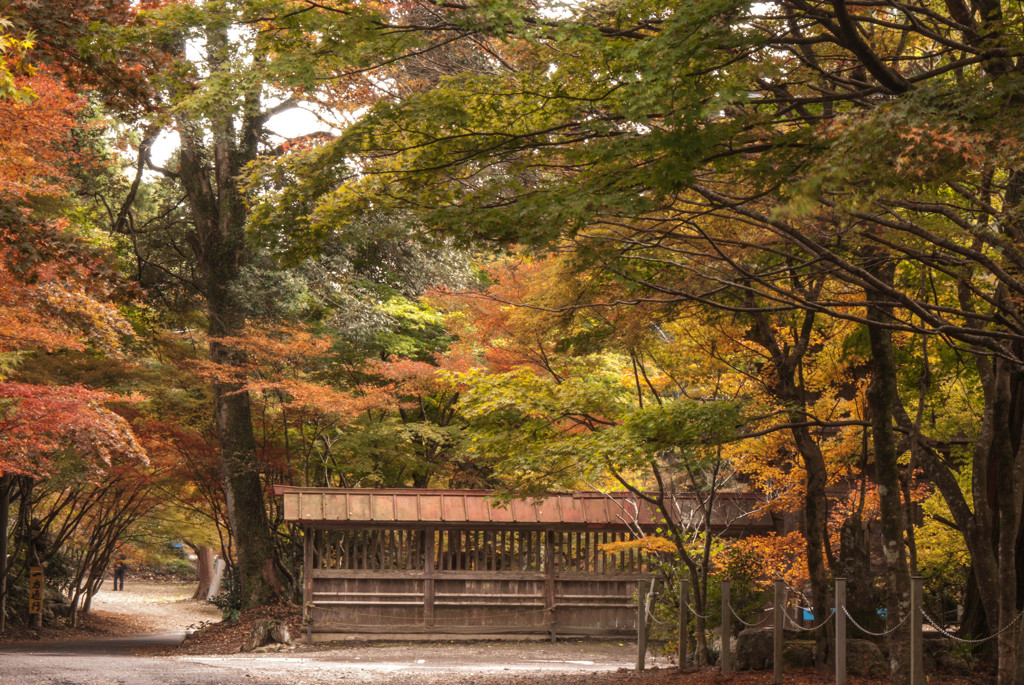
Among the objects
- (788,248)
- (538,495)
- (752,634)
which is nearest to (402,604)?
(538,495)

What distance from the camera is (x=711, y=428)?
24.5ft

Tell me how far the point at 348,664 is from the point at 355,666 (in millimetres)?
339

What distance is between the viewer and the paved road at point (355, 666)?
29.5 feet

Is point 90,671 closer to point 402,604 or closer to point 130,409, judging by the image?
point 402,604

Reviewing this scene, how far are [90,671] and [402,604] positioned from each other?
6.42m

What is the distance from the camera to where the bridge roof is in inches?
569

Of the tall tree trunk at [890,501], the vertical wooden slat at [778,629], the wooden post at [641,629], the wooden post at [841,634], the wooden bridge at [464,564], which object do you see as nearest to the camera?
the wooden post at [841,634]

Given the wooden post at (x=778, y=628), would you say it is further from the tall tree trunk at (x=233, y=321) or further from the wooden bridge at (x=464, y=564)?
the tall tree trunk at (x=233, y=321)

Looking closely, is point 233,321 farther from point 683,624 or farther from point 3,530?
point 683,624

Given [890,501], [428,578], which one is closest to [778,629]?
[890,501]

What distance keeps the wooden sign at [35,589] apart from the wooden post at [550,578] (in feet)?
36.9

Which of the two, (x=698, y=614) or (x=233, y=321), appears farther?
(x=233, y=321)

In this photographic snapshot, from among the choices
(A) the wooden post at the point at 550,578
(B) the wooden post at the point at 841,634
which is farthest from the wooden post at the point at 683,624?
(A) the wooden post at the point at 550,578

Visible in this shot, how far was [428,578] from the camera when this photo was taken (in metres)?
15.1
